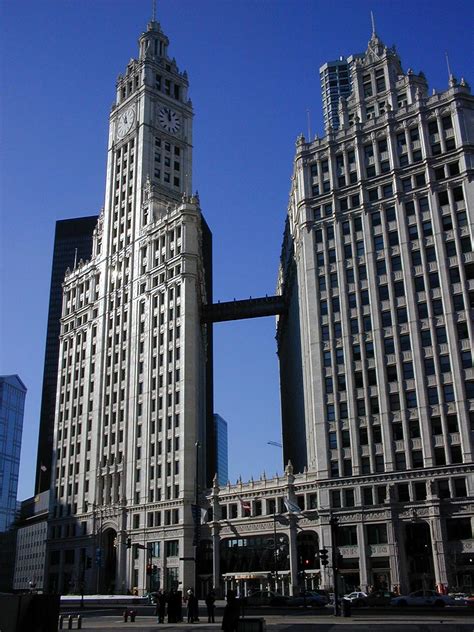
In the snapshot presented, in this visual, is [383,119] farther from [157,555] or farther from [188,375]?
[157,555]

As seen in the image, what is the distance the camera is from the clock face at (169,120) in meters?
136

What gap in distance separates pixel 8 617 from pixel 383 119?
295 feet

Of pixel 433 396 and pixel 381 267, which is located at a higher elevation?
pixel 381 267

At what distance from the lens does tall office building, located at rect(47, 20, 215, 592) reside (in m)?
101

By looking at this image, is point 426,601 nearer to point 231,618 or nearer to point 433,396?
point 433,396

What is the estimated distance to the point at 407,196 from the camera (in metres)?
92.1

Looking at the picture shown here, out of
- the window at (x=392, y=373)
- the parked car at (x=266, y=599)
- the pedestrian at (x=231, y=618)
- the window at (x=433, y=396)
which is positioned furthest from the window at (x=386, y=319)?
the pedestrian at (x=231, y=618)

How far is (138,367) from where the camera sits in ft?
371

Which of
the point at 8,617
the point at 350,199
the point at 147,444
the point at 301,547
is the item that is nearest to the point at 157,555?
the point at 147,444

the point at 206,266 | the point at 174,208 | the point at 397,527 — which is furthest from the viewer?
the point at 206,266

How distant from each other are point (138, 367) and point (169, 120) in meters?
54.6

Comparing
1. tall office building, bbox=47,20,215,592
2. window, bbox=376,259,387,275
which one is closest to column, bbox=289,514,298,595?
tall office building, bbox=47,20,215,592

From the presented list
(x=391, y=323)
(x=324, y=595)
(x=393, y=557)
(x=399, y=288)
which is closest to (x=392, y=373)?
(x=391, y=323)

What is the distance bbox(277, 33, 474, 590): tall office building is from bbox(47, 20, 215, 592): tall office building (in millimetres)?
19620
